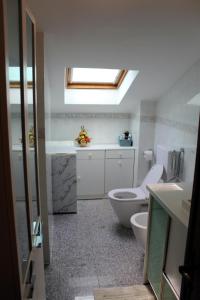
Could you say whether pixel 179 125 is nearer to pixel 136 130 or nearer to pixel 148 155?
pixel 148 155

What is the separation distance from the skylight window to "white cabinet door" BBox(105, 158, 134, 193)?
3.84 feet

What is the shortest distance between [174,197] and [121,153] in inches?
82.1

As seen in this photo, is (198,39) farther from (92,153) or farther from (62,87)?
(92,153)

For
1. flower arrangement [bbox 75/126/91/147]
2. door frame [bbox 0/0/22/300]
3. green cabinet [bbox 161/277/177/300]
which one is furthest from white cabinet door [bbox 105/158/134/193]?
door frame [bbox 0/0/22/300]

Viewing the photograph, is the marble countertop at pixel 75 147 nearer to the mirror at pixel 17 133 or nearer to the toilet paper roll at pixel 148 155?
the toilet paper roll at pixel 148 155

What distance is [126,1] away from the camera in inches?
62.3

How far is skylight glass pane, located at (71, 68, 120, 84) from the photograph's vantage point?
3189 millimetres

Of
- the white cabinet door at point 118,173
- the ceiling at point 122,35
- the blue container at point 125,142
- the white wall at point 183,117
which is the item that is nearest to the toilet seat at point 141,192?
the white wall at point 183,117

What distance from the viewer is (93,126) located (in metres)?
3.92

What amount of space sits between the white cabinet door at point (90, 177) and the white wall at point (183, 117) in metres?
1.06

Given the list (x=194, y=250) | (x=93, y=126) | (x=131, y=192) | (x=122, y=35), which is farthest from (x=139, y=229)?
(x=93, y=126)

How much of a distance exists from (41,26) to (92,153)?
82.4 inches

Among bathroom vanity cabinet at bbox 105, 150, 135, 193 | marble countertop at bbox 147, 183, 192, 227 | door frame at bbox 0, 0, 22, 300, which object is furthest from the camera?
bathroom vanity cabinet at bbox 105, 150, 135, 193

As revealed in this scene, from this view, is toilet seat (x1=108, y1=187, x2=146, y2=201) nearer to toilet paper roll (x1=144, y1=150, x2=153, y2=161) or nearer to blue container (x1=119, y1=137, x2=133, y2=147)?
toilet paper roll (x1=144, y1=150, x2=153, y2=161)
